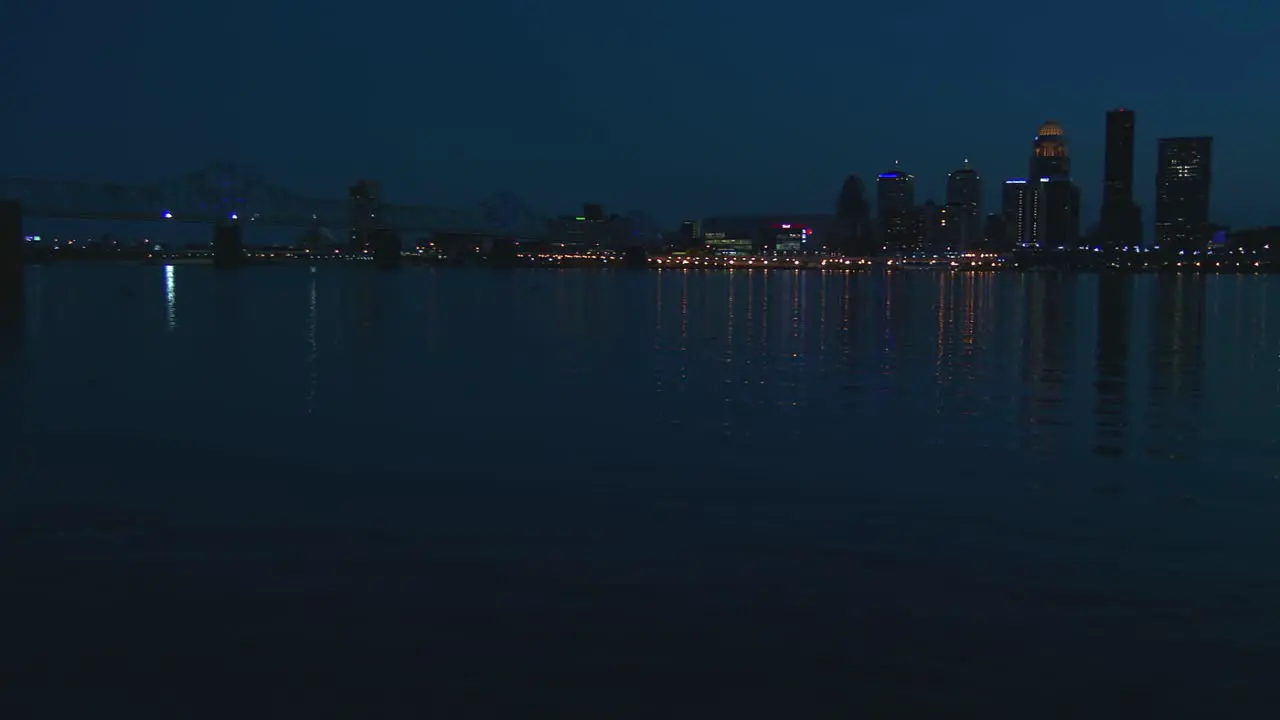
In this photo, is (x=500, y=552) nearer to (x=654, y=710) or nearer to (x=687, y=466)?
(x=654, y=710)

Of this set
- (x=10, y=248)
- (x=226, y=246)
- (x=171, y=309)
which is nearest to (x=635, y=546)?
(x=171, y=309)

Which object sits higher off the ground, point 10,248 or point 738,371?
point 10,248

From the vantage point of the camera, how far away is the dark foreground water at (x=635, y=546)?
6.85 m

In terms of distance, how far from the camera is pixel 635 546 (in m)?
9.85

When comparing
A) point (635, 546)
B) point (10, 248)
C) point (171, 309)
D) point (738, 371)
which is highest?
point (10, 248)

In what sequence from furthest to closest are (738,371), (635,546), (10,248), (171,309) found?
(10,248) < (171,309) < (738,371) < (635,546)

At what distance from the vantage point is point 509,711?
6.44 m

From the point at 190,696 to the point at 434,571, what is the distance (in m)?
2.65

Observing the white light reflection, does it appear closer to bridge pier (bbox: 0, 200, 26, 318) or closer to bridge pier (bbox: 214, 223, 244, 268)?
bridge pier (bbox: 0, 200, 26, 318)

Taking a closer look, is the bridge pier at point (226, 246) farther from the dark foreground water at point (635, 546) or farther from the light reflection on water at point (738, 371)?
the dark foreground water at point (635, 546)

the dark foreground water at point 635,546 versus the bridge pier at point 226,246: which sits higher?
the bridge pier at point 226,246

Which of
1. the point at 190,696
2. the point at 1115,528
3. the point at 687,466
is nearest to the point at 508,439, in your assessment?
the point at 687,466

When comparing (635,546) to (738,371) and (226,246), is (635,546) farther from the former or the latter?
(226,246)

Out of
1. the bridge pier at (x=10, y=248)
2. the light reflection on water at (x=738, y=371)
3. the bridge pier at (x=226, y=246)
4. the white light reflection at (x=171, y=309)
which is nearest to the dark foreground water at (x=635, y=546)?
the light reflection on water at (x=738, y=371)
